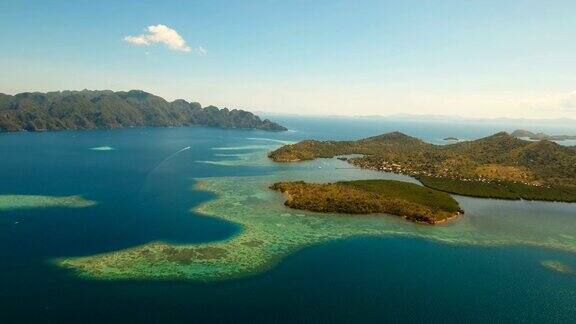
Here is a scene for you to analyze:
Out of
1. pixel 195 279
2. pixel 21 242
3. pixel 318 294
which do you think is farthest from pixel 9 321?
pixel 318 294

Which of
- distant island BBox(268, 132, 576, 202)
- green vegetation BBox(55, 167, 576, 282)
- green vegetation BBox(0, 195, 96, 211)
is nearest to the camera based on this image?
green vegetation BBox(55, 167, 576, 282)

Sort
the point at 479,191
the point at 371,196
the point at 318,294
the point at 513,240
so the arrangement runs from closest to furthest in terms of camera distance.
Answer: the point at 318,294 < the point at 513,240 < the point at 371,196 < the point at 479,191

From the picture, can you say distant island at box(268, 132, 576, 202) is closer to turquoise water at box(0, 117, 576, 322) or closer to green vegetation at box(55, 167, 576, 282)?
green vegetation at box(55, 167, 576, 282)

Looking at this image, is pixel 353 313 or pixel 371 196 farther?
pixel 371 196

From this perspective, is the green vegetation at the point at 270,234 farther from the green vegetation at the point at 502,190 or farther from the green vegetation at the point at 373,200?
the green vegetation at the point at 502,190

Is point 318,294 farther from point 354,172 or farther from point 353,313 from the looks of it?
point 354,172

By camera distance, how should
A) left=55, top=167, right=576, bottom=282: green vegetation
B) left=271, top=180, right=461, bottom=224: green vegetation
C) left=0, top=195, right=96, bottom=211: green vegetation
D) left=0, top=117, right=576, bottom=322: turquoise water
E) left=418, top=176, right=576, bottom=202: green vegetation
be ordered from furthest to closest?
left=418, top=176, right=576, bottom=202: green vegetation < left=271, top=180, right=461, bottom=224: green vegetation < left=0, top=195, right=96, bottom=211: green vegetation < left=55, top=167, right=576, bottom=282: green vegetation < left=0, top=117, right=576, bottom=322: turquoise water

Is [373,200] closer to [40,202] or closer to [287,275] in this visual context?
[287,275]

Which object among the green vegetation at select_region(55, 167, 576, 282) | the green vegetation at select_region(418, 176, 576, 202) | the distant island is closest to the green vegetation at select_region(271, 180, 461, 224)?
the green vegetation at select_region(55, 167, 576, 282)

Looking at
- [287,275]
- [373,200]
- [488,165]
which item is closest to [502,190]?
[488,165]
